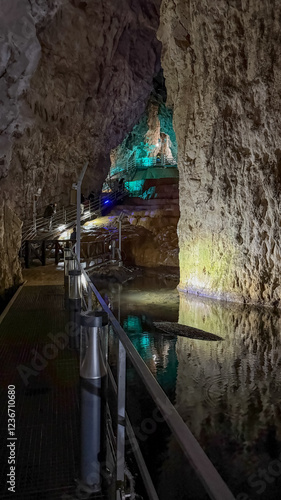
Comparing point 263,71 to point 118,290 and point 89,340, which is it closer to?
point 118,290

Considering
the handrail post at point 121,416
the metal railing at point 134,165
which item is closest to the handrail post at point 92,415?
the handrail post at point 121,416

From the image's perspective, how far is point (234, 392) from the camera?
6.15 metres

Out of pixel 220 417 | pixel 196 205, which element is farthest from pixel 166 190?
pixel 220 417

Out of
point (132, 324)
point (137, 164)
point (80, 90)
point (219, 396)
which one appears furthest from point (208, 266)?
point (137, 164)

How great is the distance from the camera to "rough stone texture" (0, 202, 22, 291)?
1055 centimetres

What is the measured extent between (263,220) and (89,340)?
10.4 m

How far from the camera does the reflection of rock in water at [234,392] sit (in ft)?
15.1

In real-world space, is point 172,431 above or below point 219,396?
above

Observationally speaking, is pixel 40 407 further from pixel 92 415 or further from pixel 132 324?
pixel 132 324

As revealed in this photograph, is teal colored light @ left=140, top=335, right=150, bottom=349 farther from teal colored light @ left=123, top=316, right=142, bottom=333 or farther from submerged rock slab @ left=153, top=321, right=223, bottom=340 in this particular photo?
submerged rock slab @ left=153, top=321, right=223, bottom=340

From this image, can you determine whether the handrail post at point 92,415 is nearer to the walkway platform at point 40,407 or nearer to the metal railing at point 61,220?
the walkway platform at point 40,407

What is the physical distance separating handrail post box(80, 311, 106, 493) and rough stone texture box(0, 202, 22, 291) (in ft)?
26.9

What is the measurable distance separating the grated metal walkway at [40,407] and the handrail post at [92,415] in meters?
0.17

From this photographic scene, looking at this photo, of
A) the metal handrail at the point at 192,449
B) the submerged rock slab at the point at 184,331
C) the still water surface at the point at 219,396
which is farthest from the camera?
the submerged rock slab at the point at 184,331
